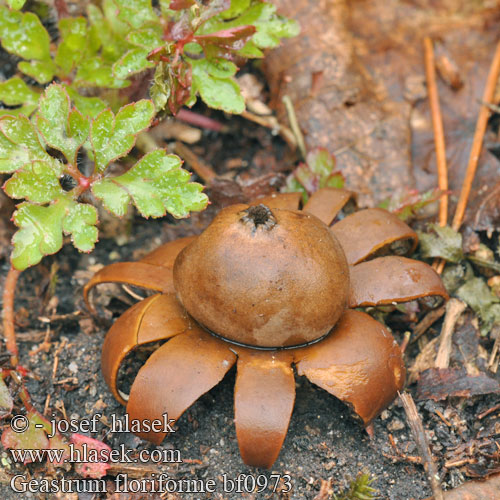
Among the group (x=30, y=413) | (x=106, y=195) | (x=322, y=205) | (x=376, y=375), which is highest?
(x=106, y=195)

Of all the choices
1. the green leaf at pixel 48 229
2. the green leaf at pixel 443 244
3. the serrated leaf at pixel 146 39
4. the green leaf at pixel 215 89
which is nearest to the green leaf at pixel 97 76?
the serrated leaf at pixel 146 39

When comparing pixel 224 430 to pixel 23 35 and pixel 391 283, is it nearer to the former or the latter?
pixel 391 283

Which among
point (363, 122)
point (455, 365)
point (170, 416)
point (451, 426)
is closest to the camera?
→ point (170, 416)

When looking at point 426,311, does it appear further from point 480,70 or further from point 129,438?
point 480,70

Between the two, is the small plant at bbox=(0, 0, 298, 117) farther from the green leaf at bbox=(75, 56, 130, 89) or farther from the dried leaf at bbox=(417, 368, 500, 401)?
the dried leaf at bbox=(417, 368, 500, 401)

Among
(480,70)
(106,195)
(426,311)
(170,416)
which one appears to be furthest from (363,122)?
(170,416)

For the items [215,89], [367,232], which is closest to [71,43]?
[215,89]
